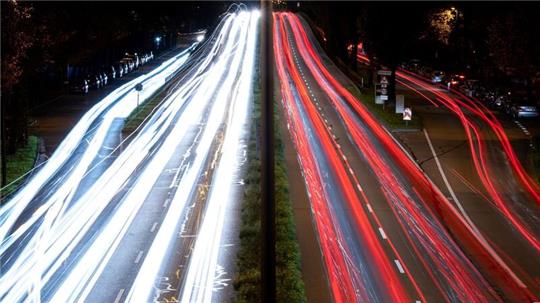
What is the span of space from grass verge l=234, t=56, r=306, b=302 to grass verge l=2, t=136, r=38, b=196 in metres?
8.47

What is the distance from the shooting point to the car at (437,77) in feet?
257

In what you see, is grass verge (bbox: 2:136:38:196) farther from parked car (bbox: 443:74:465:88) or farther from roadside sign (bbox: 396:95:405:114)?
parked car (bbox: 443:74:465:88)

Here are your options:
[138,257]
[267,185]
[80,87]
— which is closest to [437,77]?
[80,87]

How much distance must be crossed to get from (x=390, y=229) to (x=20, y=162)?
1762 cm

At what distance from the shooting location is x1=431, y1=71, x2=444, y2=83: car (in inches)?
3081

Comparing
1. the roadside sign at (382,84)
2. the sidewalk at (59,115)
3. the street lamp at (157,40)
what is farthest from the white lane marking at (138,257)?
the street lamp at (157,40)

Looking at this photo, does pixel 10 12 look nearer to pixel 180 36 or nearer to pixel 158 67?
pixel 158 67

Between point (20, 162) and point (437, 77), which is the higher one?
point (20, 162)

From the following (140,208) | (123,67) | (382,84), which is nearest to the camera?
(140,208)

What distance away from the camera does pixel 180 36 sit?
12088 centimetres

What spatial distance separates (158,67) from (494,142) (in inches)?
1755

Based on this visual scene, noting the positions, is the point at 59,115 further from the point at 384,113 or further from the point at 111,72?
the point at 111,72

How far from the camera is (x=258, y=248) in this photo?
20766 mm

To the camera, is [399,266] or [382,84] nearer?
[399,266]
